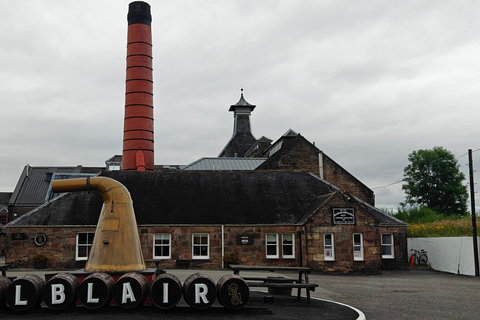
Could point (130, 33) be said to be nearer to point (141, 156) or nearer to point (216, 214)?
point (141, 156)

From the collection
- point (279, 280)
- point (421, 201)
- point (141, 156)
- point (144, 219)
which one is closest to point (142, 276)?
point (279, 280)

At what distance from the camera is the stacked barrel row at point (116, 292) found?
10.3m

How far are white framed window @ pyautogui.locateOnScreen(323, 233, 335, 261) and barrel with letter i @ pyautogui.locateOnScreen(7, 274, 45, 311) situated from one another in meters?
15.4

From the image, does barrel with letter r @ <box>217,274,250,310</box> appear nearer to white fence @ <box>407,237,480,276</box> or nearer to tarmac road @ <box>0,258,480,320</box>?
tarmac road @ <box>0,258,480,320</box>

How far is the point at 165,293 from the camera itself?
1045cm

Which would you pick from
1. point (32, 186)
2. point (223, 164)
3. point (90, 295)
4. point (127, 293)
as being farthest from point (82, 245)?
point (32, 186)

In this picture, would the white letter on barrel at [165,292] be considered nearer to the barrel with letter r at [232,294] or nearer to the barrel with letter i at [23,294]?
the barrel with letter r at [232,294]

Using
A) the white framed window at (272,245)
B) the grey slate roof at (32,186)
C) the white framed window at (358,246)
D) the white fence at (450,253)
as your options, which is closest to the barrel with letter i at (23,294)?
the white framed window at (272,245)

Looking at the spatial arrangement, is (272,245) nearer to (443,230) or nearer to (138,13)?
(443,230)

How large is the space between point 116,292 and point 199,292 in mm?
1889

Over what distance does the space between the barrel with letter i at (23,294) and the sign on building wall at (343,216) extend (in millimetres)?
15675

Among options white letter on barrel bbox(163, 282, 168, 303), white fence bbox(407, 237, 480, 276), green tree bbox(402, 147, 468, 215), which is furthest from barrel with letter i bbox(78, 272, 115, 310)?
green tree bbox(402, 147, 468, 215)

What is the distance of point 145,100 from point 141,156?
161 inches

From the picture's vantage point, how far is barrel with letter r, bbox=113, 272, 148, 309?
409 inches
